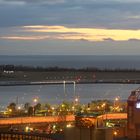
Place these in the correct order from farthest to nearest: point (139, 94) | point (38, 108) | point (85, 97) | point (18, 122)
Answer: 1. point (85, 97)
2. point (38, 108)
3. point (18, 122)
4. point (139, 94)

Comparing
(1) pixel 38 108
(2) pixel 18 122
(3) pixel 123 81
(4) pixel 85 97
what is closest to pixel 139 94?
(2) pixel 18 122

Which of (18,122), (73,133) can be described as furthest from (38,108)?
(73,133)

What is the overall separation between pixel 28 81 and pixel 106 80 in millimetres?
7240

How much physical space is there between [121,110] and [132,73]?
44.6 m

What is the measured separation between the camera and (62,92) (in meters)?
54.3

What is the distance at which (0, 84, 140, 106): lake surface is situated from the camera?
47000 mm

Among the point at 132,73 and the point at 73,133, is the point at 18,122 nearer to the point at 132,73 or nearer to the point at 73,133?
the point at 73,133

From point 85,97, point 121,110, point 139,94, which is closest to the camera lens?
point 139,94

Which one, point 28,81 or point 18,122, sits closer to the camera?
point 18,122

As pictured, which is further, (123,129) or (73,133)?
(123,129)

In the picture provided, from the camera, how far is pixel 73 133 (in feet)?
27.5

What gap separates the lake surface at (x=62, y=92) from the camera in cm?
4700

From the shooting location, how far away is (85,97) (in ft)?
161

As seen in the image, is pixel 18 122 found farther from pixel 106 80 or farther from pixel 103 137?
pixel 106 80
